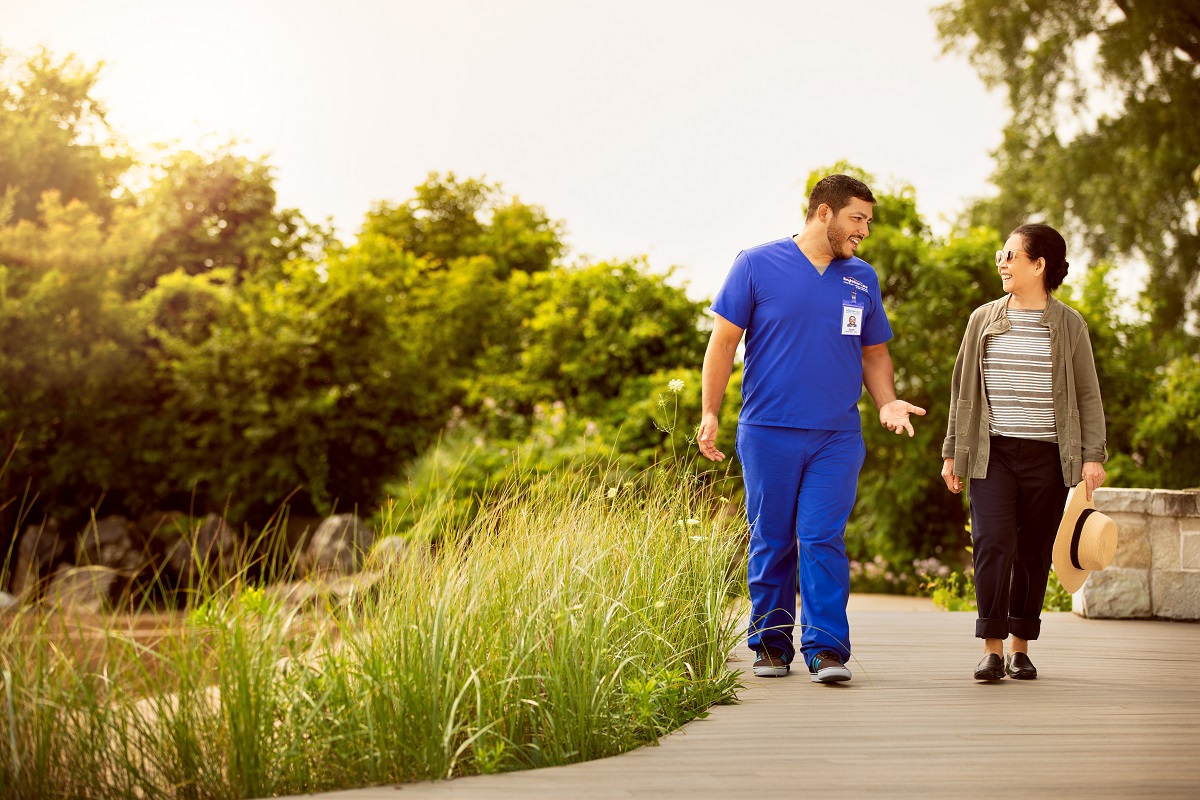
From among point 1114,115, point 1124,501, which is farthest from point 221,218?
point 1124,501

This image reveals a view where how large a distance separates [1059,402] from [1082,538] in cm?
54

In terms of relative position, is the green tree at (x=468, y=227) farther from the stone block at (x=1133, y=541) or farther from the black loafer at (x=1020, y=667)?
the black loafer at (x=1020, y=667)

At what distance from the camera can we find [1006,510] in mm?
4125

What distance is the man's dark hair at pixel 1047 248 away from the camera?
4.18m

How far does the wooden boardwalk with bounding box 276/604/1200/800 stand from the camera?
2.66m

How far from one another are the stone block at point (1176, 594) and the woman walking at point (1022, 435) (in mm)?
2283

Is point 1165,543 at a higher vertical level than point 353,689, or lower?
higher

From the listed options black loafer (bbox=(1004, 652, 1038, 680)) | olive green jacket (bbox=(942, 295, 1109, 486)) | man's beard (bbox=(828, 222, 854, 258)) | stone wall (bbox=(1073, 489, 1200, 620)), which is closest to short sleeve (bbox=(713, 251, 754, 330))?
man's beard (bbox=(828, 222, 854, 258))

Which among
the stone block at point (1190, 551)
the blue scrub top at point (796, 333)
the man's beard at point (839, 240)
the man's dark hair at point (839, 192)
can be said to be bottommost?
the stone block at point (1190, 551)

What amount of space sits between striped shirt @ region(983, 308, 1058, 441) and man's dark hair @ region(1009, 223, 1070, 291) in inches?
5.8

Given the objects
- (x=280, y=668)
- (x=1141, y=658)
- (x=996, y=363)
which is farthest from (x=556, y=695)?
(x=1141, y=658)

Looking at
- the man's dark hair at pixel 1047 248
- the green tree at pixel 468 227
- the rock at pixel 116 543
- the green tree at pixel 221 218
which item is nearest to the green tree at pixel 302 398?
the rock at pixel 116 543

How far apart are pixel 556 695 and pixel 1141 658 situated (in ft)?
9.02

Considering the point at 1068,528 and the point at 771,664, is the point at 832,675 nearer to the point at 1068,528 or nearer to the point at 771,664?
the point at 771,664
